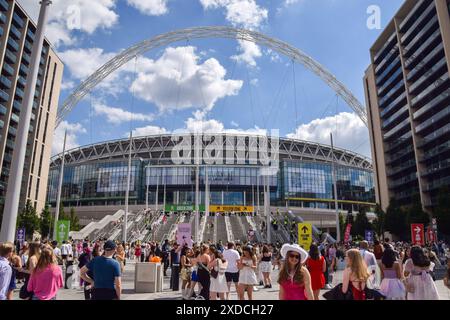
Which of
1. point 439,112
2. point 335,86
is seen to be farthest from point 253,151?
point 439,112

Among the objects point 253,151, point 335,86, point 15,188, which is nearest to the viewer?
point 15,188

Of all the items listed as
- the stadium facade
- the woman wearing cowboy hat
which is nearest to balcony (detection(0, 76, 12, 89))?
the stadium facade

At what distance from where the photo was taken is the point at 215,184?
3930 inches

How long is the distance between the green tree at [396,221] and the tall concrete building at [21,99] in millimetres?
62322

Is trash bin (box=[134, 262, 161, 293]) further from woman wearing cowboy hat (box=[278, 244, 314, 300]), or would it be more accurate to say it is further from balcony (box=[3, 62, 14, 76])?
balcony (box=[3, 62, 14, 76])

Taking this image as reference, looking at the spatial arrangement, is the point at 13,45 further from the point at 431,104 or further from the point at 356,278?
the point at 356,278

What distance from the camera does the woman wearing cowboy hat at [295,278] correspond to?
5367mm

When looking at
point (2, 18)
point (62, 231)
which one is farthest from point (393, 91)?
point (2, 18)

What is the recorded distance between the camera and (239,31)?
237 feet

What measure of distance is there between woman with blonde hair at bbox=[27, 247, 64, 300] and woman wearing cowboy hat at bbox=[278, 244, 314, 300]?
150 inches
